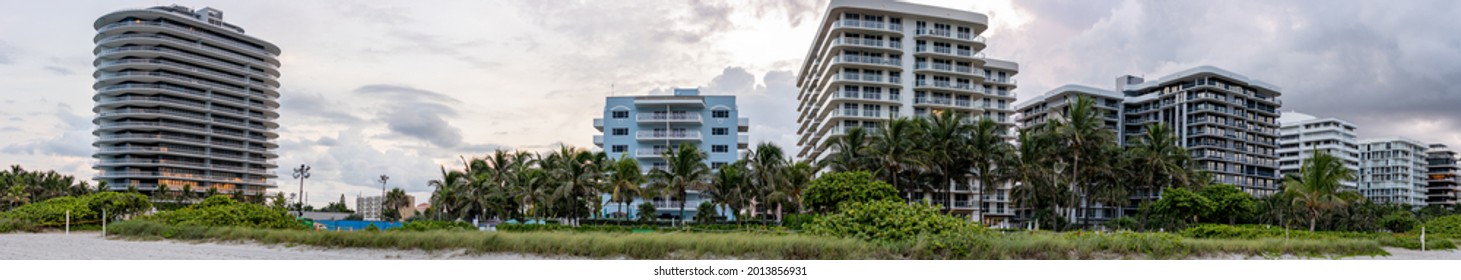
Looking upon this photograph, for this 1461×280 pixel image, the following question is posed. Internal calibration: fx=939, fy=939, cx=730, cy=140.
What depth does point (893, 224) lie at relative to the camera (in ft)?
64.6

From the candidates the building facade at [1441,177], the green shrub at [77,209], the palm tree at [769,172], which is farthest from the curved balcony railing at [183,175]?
the building facade at [1441,177]

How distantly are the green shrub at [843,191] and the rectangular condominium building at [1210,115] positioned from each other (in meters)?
60.0

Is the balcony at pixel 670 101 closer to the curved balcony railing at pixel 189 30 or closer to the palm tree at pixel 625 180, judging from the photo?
the palm tree at pixel 625 180

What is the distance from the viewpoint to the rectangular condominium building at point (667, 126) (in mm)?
80000

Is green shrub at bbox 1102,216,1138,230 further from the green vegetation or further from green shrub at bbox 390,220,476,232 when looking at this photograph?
the green vegetation

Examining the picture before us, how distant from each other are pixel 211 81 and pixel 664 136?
64221 millimetres

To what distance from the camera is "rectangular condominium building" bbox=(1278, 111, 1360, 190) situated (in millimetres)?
126938

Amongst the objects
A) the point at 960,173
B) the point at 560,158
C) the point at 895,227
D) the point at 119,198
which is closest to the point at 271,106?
the point at 560,158

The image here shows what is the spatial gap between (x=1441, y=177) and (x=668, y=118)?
4880 inches

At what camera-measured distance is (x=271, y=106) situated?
4742 inches

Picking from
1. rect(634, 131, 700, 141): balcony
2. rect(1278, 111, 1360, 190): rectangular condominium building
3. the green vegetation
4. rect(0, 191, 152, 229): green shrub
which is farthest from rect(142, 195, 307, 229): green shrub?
rect(1278, 111, 1360, 190): rectangular condominium building

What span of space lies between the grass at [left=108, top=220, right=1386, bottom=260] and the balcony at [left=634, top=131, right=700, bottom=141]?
5473 centimetres

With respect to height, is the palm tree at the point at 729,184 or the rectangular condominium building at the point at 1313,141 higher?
the rectangular condominium building at the point at 1313,141
